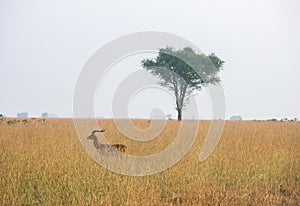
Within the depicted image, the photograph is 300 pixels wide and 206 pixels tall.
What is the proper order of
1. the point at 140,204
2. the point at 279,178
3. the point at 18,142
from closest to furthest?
the point at 140,204 < the point at 279,178 < the point at 18,142

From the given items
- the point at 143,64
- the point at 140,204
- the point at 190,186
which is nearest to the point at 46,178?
the point at 140,204

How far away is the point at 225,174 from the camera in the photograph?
548 cm

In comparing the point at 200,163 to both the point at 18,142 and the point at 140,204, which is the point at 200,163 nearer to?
the point at 140,204

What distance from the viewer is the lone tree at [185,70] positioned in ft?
104

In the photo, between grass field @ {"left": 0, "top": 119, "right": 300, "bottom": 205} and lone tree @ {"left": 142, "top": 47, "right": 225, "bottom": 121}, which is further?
lone tree @ {"left": 142, "top": 47, "right": 225, "bottom": 121}

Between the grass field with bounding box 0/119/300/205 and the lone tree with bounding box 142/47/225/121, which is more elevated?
the lone tree with bounding box 142/47/225/121

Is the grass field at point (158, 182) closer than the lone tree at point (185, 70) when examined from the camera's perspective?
Yes

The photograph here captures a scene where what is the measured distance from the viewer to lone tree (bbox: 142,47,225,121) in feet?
104

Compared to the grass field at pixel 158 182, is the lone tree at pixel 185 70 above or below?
above

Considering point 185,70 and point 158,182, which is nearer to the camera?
point 158,182

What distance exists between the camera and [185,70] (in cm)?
3184

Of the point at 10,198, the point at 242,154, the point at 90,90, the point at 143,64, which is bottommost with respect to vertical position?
the point at 10,198

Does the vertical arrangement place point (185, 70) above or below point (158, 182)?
above

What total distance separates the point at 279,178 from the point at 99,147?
4.21m
